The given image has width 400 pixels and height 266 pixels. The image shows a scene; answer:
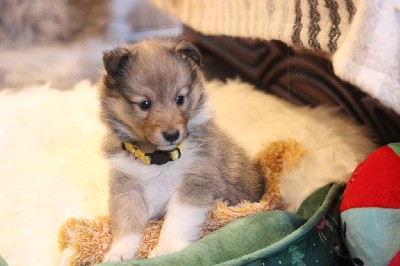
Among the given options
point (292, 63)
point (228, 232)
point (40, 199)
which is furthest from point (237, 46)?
point (228, 232)

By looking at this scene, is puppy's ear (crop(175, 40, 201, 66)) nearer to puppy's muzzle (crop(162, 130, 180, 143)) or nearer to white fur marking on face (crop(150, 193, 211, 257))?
puppy's muzzle (crop(162, 130, 180, 143))

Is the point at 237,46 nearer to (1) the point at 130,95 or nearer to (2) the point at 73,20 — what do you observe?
(2) the point at 73,20

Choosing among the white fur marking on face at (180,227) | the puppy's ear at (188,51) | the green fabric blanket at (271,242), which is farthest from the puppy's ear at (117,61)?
the green fabric blanket at (271,242)

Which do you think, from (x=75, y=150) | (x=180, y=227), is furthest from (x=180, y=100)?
(x=75, y=150)

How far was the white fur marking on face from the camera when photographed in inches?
53.7

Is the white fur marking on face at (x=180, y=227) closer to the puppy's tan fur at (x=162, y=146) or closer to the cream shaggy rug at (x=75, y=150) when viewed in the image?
the puppy's tan fur at (x=162, y=146)

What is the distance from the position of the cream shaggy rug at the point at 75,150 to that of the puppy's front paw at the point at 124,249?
24cm

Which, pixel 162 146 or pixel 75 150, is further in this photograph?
pixel 75 150

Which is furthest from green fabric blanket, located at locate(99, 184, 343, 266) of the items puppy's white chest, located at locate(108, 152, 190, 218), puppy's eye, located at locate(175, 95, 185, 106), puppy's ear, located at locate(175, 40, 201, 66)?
puppy's ear, located at locate(175, 40, 201, 66)

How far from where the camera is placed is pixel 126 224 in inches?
55.9

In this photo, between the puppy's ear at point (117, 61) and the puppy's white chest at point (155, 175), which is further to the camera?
the puppy's white chest at point (155, 175)

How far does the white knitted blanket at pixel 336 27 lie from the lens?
37.3 inches

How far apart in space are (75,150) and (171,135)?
3.50 feet

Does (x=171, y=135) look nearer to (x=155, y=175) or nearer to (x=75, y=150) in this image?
(x=155, y=175)
